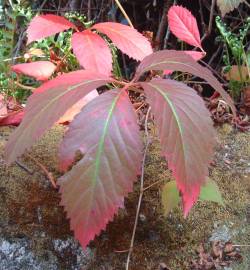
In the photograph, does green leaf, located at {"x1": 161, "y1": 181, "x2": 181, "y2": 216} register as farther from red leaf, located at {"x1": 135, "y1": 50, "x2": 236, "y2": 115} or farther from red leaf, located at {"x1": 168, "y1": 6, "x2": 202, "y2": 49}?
red leaf, located at {"x1": 168, "y1": 6, "x2": 202, "y2": 49}

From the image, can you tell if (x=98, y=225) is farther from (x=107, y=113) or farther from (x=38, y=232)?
(x=38, y=232)

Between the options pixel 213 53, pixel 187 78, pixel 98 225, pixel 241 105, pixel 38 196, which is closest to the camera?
pixel 98 225

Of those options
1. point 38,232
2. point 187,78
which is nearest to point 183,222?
point 38,232

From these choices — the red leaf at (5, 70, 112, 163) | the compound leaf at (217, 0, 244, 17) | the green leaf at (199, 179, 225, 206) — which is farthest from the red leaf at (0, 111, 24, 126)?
the compound leaf at (217, 0, 244, 17)

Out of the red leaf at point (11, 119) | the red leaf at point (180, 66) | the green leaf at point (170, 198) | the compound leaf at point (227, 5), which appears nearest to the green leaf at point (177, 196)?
the green leaf at point (170, 198)

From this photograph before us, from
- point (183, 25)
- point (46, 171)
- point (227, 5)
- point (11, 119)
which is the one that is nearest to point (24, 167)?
point (46, 171)

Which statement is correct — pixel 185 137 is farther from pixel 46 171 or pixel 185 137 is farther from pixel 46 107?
pixel 46 171
